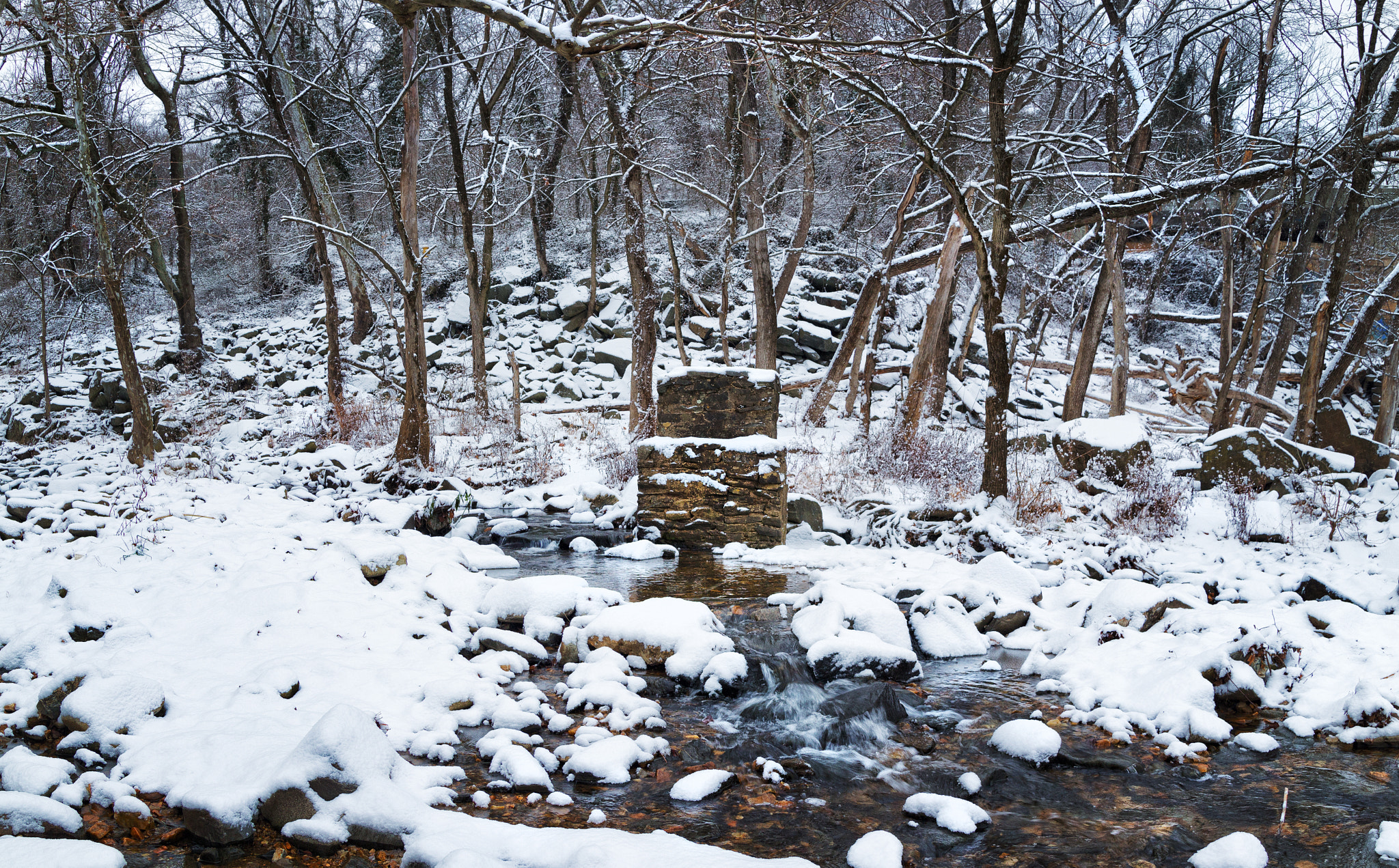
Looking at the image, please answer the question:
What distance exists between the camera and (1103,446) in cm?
965

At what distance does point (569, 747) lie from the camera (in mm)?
3643

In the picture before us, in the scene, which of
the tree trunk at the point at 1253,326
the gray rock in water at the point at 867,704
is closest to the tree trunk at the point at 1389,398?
the tree trunk at the point at 1253,326

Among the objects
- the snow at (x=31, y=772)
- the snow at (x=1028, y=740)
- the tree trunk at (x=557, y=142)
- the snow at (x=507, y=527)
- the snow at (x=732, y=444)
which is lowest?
the snow at (x=507, y=527)

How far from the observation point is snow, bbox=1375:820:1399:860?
2.89 meters

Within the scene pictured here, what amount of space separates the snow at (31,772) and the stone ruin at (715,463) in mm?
5283

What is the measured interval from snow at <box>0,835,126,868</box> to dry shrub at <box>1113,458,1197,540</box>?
26.5 feet

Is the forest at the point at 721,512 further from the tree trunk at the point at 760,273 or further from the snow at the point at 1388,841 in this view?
the tree trunk at the point at 760,273

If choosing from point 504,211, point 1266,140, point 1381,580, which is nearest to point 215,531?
point 1381,580

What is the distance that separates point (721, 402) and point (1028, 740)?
4.71 m

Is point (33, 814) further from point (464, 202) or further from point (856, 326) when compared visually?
point (856, 326)

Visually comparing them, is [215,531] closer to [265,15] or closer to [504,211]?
[265,15]

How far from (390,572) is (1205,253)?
26.0 meters

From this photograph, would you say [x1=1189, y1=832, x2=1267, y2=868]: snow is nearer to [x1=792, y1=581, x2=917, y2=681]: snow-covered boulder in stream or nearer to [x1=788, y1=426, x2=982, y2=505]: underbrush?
[x1=792, y1=581, x2=917, y2=681]: snow-covered boulder in stream

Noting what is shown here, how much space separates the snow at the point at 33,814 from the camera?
2758 mm
